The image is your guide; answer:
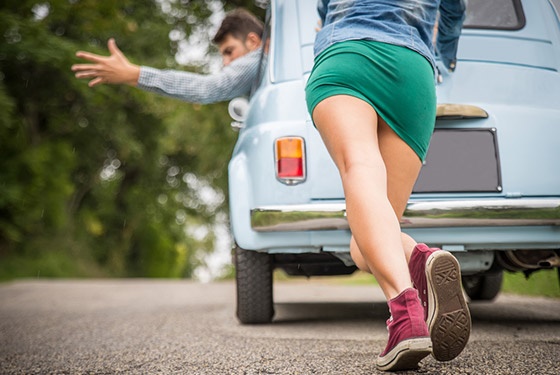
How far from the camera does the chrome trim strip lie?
304 cm

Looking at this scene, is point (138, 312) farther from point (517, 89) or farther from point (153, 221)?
point (153, 221)

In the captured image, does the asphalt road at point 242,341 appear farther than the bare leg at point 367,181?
Yes

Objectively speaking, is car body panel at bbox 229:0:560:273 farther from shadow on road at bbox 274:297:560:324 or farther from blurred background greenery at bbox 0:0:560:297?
blurred background greenery at bbox 0:0:560:297

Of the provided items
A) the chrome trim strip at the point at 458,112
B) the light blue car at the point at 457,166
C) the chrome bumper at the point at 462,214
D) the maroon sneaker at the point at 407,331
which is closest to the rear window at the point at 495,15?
the light blue car at the point at 457,166

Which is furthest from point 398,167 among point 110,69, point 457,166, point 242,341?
point 110,69

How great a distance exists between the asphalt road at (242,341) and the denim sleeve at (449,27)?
4.24 feet

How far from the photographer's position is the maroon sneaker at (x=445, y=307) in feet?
6.47

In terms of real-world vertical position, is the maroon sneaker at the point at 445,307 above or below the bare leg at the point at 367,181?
below

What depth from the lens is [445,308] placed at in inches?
78.0

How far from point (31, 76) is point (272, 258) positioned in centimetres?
988

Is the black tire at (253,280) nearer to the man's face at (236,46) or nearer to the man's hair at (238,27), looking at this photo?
the man's face at (236,46)

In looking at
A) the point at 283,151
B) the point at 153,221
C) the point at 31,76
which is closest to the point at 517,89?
the point at 283,151

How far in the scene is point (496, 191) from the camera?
305cm

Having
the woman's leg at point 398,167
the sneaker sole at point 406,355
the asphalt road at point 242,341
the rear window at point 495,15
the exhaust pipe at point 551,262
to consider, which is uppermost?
the rear window at point 495,15
